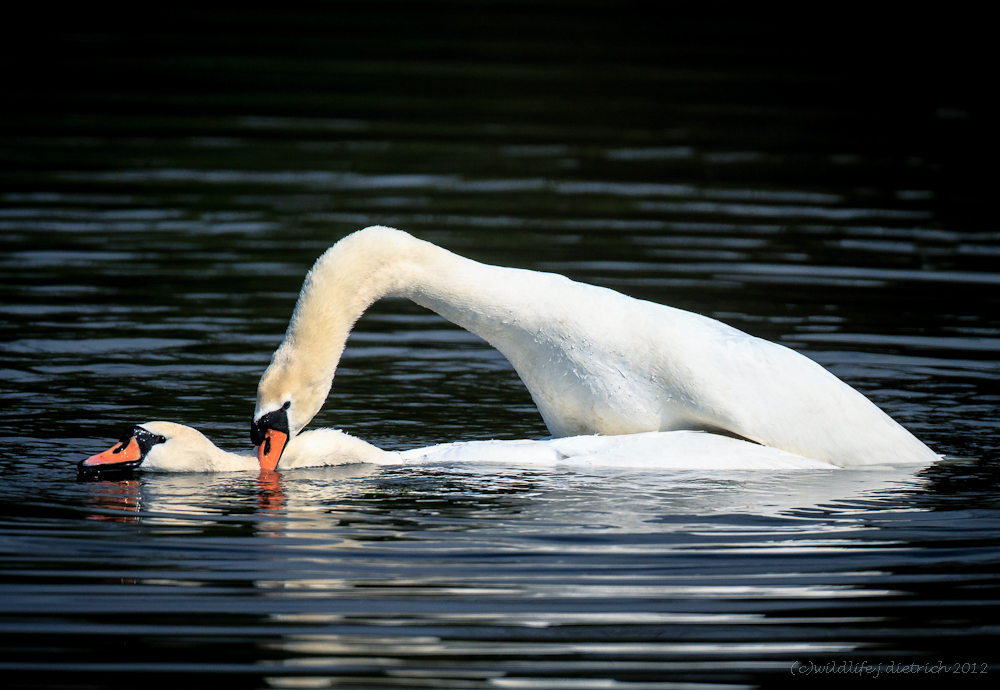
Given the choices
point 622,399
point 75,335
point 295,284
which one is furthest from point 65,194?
point 622,399

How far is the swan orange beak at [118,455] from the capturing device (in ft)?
28.9

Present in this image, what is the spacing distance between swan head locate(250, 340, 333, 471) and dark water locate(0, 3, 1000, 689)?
0.19m

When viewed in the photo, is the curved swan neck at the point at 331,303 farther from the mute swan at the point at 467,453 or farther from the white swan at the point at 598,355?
the mute swan at the point at 467,453

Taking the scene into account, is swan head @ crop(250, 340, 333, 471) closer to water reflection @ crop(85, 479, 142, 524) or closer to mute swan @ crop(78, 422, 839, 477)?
mute swan @ crop(78, 422, 839, 477)

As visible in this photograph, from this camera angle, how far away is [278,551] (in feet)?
25.1

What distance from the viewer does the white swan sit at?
926 centimetres

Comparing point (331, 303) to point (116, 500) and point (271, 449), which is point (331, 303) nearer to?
point (271, 449)

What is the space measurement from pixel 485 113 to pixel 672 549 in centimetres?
1573

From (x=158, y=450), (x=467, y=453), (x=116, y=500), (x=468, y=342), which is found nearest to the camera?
(x=116, y=500)

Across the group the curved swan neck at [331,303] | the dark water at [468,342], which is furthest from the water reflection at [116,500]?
the curved swan neck at [331,303]

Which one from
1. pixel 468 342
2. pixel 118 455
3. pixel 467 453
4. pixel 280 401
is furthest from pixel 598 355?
pixel 468 342

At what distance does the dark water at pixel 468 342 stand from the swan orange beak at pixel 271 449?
12 cm

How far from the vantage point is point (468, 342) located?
13.2 meters

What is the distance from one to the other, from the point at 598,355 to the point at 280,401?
1761 millimetres
